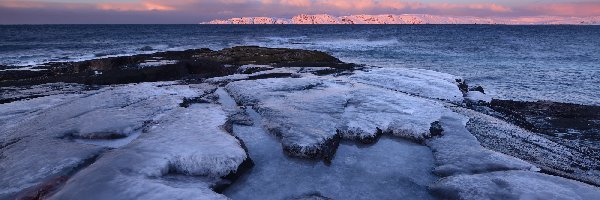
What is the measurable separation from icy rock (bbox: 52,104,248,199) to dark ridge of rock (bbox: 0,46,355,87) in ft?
25.6

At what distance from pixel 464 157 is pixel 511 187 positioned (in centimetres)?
149

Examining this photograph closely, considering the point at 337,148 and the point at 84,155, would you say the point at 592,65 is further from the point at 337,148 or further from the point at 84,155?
the point at 84,155

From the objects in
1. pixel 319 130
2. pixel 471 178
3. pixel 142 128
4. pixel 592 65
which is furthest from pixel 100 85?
pixel 592 65

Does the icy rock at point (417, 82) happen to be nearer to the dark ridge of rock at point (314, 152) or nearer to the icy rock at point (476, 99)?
the icy rock at point (476, 99)

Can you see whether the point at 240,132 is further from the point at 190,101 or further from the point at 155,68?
the point at 155,68

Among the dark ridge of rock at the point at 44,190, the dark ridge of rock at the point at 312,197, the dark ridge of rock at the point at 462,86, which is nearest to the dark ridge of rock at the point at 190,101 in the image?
the dark ridge of rock at the point at 44,190

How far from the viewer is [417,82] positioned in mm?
14656

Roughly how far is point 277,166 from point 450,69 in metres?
24.8

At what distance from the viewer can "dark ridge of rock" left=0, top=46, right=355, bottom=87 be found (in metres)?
14.9

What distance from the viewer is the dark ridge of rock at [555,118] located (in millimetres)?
10680

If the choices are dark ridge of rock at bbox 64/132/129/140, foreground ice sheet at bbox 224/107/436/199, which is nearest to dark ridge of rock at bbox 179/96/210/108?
dark ridge of rock at bbox 64/132/129/140

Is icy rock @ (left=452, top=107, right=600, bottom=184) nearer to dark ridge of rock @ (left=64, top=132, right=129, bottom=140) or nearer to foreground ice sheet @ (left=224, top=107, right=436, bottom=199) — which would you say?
foreground ice sheet @ (left=224, top=107, right=436, bottom=199)

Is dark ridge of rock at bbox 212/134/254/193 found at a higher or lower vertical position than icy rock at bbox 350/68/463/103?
lower

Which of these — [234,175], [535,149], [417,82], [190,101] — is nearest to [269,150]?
[234,175]
